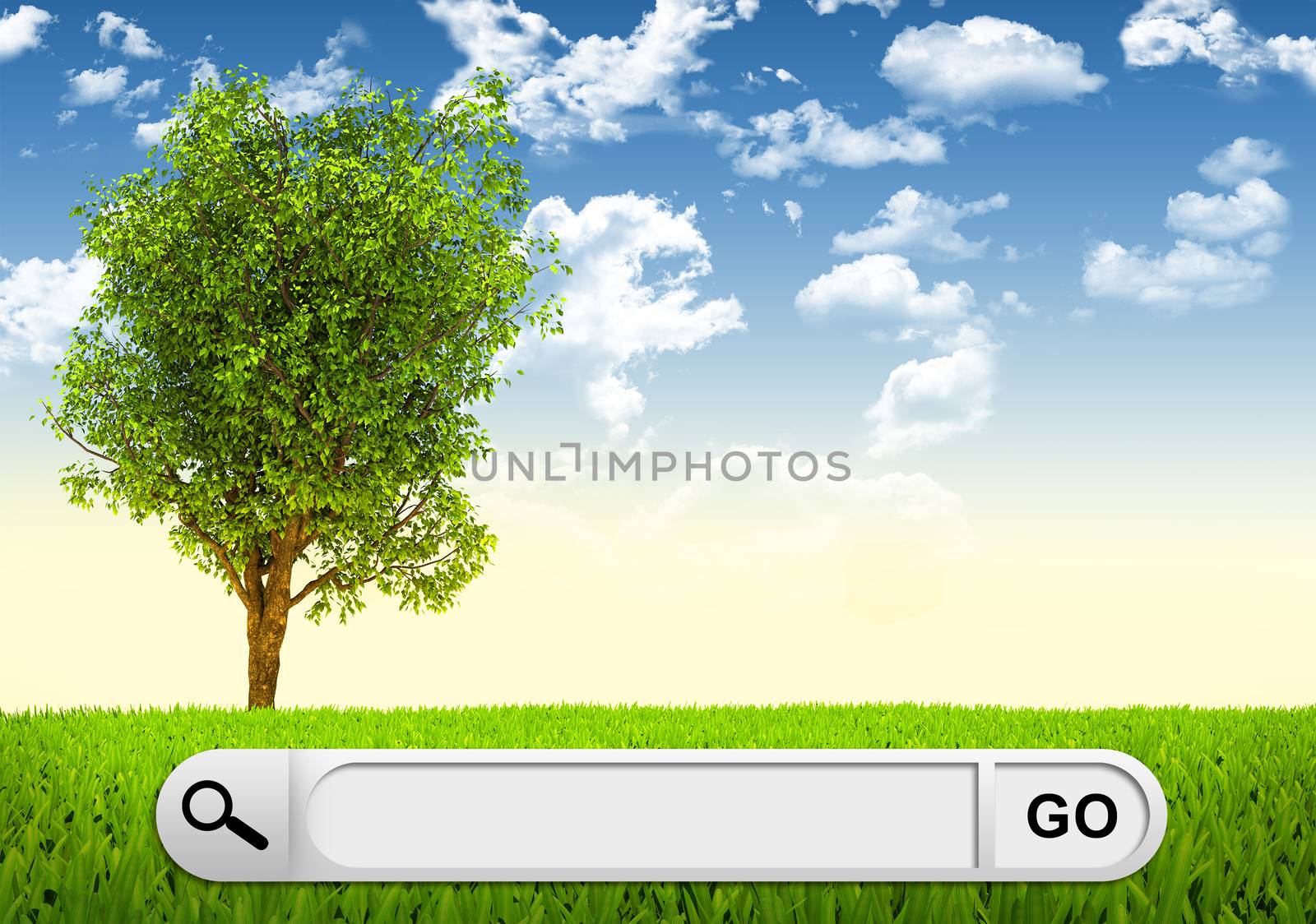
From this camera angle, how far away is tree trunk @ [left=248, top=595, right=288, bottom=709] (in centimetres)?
1419

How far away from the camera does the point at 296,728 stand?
10.3 m

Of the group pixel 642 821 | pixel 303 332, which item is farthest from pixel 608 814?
pixel 303 332

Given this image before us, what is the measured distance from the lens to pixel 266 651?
1425 centimetres

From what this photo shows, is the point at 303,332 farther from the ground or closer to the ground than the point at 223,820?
farther from the ground

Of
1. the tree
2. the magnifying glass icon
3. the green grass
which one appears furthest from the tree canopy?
the magnifying glass icon

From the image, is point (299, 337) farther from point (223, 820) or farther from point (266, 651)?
point (223, 820)

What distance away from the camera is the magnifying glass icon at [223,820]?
89.0 inches

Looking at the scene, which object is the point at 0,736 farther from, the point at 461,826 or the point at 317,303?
the point at 461,826

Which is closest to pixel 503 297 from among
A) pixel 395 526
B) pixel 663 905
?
pixel 395 526

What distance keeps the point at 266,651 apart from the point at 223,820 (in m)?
12.9

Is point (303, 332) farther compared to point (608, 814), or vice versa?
point (303, 332)

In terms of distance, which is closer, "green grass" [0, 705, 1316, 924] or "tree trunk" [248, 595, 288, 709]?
"green grass" [0, 705, 1316, 924]

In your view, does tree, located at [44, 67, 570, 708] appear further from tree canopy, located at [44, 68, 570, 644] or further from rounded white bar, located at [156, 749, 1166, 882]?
rounded white bar, located at [156, 749, 1166, 882]

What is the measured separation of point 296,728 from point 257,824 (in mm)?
8741
